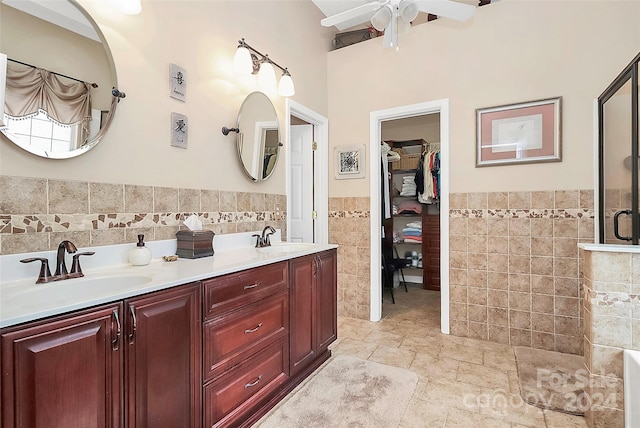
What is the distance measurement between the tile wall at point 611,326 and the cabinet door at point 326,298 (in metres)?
1.53

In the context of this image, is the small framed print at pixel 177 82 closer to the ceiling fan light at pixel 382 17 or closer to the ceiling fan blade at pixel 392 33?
the ceiling fan light at pixel 382 17

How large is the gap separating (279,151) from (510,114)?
2.01 metres

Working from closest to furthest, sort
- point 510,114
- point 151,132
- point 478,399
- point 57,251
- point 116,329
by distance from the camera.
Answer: point 116,329 → point 57,251 → point 151,132 → point 478,399 → point 510,114

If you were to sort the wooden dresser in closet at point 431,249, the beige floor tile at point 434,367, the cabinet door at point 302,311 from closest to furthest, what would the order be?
the cabinet door at point 302,311, the beige floor tile at point 434,367, the wooden dresser in closet at point 431,249

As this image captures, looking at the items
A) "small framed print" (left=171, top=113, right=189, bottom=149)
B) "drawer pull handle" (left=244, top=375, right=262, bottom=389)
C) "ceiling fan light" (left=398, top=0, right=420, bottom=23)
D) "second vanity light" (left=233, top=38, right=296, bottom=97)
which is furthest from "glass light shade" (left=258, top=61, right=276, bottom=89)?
"drawer pull handle" (left=244, top=375, right=262, bottom=389)

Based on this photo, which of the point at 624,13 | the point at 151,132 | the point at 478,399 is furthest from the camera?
the point at 624,13

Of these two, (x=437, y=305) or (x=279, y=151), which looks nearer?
(x=279, y=151)

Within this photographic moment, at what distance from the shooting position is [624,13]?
90.9 inches

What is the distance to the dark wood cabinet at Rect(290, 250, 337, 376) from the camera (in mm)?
1979

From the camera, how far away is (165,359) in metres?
1.19

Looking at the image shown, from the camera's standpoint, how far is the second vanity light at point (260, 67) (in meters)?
2.16

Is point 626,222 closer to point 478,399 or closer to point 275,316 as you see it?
point 478,399

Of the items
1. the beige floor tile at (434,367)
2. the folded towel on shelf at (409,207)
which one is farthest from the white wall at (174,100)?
the folded towel on shelf at (409,207)

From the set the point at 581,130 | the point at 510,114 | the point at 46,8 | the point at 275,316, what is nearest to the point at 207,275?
the point at 275,316
